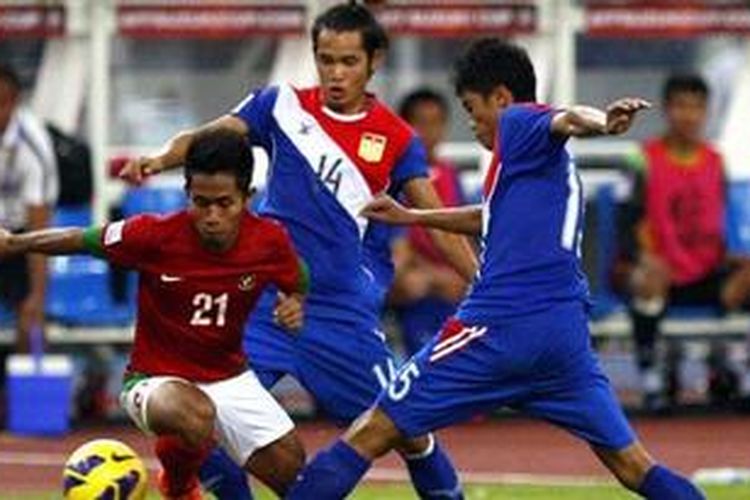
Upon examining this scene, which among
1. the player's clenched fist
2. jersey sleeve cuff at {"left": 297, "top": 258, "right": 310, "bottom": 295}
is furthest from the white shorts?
the player's clenched fist

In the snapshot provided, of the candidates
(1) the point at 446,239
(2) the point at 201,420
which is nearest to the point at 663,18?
(1) the point at 446,239

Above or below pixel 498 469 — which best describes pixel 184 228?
above

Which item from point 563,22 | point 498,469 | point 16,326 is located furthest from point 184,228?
point 563,22

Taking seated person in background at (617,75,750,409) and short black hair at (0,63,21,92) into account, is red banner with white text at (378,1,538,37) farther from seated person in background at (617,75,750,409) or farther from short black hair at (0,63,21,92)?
short black hair at (0,63,21,92)

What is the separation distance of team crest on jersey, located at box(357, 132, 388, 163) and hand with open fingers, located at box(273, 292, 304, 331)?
1008 mm

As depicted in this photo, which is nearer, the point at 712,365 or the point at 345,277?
the point at 345,277

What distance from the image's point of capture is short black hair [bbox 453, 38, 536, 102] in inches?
490

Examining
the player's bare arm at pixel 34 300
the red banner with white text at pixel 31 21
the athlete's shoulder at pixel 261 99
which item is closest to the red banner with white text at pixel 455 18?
the red banner with white text at pixel 31 21

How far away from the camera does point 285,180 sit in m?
13.9

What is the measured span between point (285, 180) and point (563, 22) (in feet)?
27.1

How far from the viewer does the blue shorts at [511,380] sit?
12.3 m

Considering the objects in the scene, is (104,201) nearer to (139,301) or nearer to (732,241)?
(732,241)

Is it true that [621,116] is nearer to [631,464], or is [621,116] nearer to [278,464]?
[631,464]

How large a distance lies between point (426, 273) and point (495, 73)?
7970 mm
